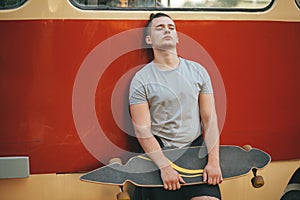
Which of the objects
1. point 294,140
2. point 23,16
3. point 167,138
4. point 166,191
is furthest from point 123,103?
point 294,140

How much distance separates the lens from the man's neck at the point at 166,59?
291 centimetres

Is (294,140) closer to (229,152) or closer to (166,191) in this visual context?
(229,152)

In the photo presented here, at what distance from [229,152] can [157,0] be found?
1.00m

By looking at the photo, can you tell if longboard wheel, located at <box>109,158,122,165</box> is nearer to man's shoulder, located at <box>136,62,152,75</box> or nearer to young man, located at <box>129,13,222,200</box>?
young man, located at <box>129,13,222,200</box>

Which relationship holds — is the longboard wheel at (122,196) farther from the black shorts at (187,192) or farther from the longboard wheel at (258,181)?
the longboard wheel at (258,181)

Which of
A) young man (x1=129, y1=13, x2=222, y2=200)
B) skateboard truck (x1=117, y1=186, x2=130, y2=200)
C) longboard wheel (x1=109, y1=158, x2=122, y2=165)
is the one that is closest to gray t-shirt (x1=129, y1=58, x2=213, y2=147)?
young man (x1=129, y1=13, x2=222, y2=200)

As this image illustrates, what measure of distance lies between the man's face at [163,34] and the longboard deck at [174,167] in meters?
0.61

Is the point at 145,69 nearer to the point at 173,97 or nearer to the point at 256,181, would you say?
the point at 173,97

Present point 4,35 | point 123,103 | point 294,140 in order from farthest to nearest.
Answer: point 294,140
point 123,103
point 4,35

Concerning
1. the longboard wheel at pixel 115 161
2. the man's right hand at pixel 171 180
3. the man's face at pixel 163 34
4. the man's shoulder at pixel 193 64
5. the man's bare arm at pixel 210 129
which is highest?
the man's face at pixel 163 34

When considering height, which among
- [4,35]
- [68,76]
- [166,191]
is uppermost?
[4,35]

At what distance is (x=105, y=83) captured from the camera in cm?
293

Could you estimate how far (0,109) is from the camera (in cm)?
283

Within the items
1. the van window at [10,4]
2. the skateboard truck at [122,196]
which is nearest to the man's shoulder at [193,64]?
the skateboard truck at [122,196]
